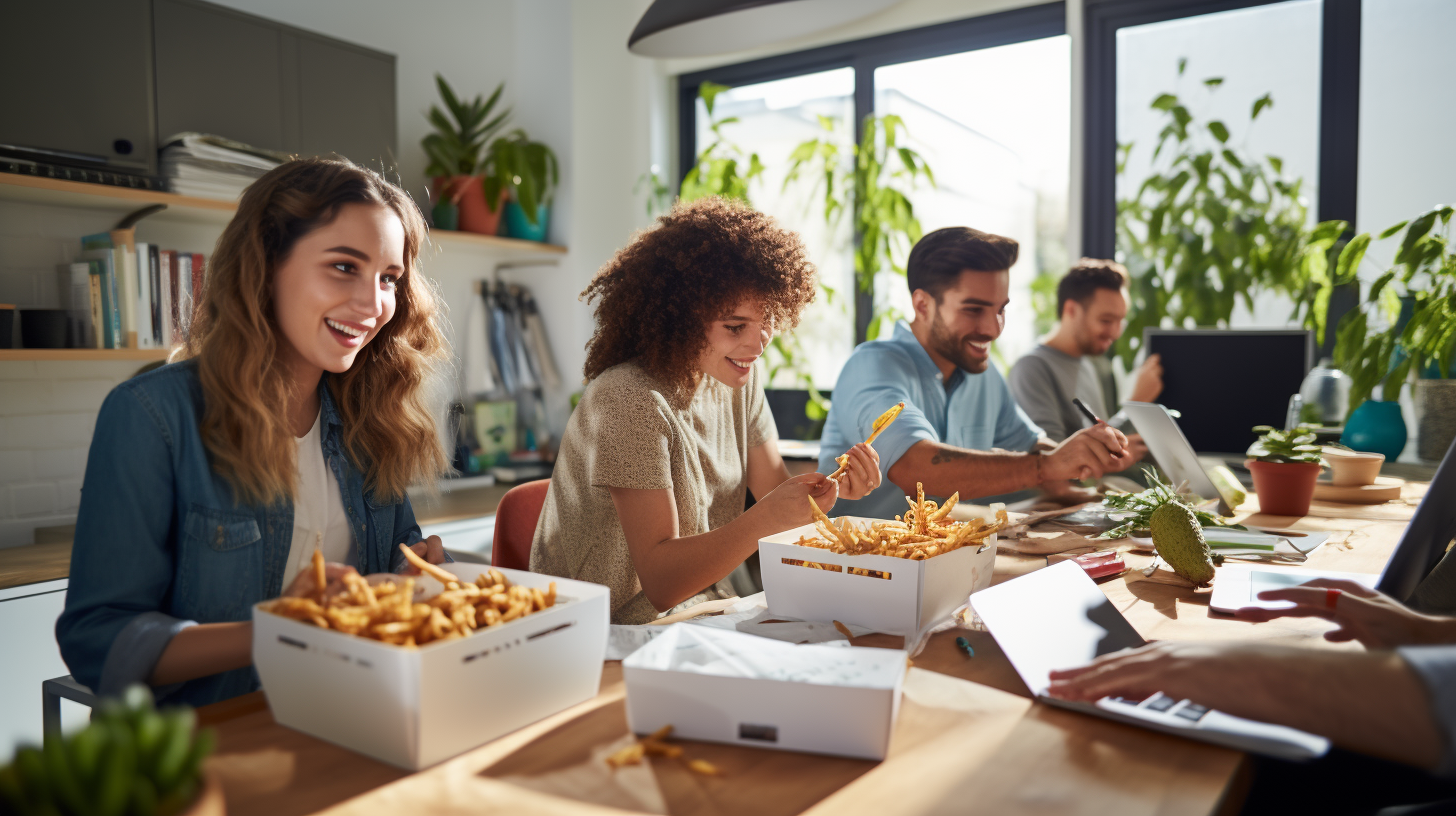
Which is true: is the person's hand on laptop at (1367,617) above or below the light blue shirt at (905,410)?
below

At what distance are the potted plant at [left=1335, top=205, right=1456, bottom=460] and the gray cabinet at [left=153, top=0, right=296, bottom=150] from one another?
337cm

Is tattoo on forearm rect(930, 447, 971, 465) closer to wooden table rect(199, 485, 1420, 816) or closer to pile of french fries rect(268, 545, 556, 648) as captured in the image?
wooden table rect(199, 485, 1420, 816)

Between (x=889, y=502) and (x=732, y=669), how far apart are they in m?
1.46

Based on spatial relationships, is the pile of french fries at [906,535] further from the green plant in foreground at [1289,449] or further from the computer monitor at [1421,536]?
the green plant in foreground at [1289,449]

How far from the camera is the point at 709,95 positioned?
4.03 metres

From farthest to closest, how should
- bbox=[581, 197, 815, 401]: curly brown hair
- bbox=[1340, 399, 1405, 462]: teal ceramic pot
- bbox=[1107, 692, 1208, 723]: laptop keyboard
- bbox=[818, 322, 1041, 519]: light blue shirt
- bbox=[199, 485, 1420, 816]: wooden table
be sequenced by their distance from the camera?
1. bbox=[1340, 399, 1405, 462]: teal ceramic pot
2. bbox=[818, 322, 1041, 519]: light blue shirt
3. bbox=[581, 197, 815, 401]: curly brown hair
4. bbox=[1107, 692, 1208, 723]: laptop keyboard
5. bbox=[199, 485, 1420, 816]: wooden table

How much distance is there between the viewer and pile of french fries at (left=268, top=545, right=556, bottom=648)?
840mm

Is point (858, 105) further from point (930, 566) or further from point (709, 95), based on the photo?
point (930, 566)

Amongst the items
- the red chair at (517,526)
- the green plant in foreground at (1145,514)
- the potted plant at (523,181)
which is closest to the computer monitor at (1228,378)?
the green plant in foreground at (1145,514)

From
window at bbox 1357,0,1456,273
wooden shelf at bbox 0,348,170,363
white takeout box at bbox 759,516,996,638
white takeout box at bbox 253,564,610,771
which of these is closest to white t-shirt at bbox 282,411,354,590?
white takeout box at bbox 253,564,610,771

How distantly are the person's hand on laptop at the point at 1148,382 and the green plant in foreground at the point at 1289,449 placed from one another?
3.00ft

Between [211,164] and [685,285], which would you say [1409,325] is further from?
[211,164]

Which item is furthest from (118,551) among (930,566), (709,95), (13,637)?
(709,95)

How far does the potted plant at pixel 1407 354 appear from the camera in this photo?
2.69 metres
